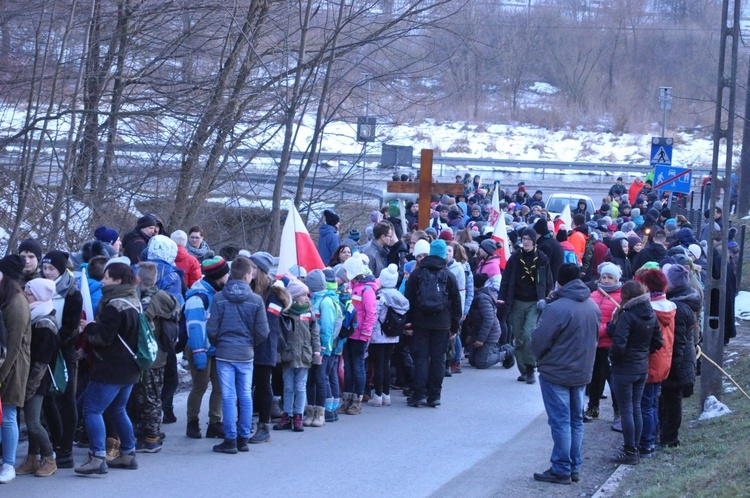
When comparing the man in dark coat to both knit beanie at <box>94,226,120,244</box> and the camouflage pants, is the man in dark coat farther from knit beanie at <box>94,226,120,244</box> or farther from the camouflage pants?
knit beanie at <box>94,226,120,244</box>

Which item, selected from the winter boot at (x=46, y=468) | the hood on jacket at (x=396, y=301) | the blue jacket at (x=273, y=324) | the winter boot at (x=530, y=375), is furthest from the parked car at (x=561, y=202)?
the winter boot at (x=46, y=468)

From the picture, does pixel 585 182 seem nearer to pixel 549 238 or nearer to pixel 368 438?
pixel 549 238

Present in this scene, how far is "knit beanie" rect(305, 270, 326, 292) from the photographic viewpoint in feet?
30.2

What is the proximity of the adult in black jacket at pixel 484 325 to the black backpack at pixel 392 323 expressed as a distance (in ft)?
8.01

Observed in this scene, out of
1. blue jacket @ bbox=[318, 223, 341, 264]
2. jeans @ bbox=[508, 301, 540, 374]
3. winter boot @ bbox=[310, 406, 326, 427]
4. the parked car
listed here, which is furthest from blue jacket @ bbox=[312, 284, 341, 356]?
the parked car

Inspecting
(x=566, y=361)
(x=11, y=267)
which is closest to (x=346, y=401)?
(x=566, y=361)

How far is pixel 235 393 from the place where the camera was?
8.04 metres

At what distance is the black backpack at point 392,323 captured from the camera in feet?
33.0

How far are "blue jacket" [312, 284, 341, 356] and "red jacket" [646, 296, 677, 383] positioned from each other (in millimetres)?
2943

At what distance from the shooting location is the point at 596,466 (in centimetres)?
829

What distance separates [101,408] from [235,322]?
132 cm

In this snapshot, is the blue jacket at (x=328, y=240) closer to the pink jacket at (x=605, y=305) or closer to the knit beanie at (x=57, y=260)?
the pink jacket at (x=605, y=305)

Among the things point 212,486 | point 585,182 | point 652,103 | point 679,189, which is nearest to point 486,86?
point 652,103

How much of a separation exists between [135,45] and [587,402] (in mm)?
9032
